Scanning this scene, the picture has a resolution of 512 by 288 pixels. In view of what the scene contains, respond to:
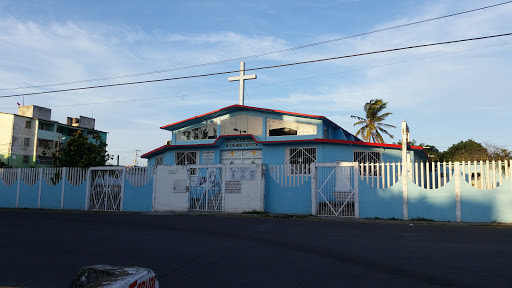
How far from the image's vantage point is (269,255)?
743 centimetres

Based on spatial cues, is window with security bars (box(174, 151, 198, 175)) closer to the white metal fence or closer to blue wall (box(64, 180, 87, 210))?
blue wall (box(64, 180, 87, 210))

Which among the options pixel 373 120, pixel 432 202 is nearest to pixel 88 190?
pixel 432 202

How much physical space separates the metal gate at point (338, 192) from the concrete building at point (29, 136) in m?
48.2

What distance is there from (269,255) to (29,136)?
203ft

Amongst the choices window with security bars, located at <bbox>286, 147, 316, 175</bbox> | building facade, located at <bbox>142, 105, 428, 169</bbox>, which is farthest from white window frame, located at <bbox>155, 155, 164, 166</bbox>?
window with security bars, located at <bbox>286, 147, 316, 175</bbox>

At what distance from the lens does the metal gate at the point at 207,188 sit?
17562mm

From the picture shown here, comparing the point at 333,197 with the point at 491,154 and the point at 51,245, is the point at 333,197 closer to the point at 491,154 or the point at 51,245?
the point at 51,245

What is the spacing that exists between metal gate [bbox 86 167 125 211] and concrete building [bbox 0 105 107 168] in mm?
38587

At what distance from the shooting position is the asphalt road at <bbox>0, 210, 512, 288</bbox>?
568cm

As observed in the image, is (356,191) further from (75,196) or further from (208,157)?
(75,196)

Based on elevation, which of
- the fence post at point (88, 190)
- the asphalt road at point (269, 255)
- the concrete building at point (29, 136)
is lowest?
the asphalt road at point (269, 255)

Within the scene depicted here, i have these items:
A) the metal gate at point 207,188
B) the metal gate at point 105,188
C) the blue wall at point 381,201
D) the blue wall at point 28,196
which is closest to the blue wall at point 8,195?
the blue wall at point 28,196

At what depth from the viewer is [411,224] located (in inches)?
510

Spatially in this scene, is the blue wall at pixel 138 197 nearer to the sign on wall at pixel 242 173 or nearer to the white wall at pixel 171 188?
the white wall at pixel 171 188
